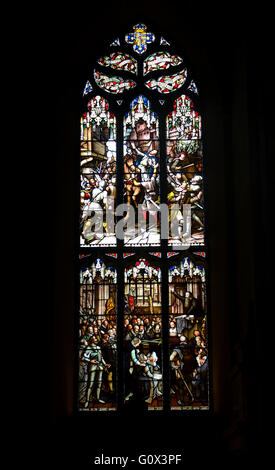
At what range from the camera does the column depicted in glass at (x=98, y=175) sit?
10.9 metres

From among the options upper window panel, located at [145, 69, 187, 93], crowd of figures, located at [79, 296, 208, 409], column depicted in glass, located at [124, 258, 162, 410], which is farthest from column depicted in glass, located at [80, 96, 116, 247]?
crowd of figures, located at [79, 296, 208, 409]

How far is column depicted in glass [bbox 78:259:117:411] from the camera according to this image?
10.3 meters

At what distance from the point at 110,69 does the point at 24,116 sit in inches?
87.1

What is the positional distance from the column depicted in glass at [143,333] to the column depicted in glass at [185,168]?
55 cm

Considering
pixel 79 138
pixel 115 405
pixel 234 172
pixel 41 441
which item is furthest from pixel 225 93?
pixel 41 441

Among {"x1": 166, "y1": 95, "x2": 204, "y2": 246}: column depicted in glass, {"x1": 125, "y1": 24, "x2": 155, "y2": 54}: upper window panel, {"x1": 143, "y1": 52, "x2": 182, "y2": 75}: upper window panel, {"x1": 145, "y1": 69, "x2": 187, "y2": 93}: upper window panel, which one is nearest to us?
{"x1": 166, "y1": 95, "x2": 204, "y2": 246}: column depicted in glass

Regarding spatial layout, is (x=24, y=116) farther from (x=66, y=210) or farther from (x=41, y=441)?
Result: (x=41, y=441)

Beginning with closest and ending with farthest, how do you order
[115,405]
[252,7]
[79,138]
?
[252,7] → [115,405] → [79,138]

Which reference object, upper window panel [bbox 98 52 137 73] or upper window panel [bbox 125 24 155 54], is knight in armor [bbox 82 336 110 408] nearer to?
upper window panel [bbox 98 52 137 73]

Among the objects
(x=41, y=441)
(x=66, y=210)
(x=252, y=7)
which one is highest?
(x=252, y=7)

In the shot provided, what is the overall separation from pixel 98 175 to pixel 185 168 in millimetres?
1112

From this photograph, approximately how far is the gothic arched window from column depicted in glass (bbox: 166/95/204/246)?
1cm

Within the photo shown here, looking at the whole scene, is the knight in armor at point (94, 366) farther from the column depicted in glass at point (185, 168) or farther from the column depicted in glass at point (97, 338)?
the column depicted in glass at point (185, 168)

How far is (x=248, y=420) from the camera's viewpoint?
346 inches
